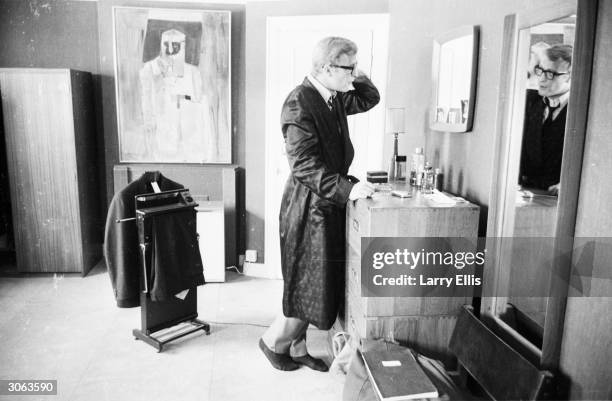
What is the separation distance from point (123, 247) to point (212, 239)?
4.44ft

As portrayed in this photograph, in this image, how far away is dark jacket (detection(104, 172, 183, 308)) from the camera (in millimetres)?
3004

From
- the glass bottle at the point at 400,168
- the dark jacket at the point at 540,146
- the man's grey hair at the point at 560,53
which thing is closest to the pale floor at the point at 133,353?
the glass bottle at the point at 400,168

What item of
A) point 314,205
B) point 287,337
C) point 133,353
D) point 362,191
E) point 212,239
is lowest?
point 133,353

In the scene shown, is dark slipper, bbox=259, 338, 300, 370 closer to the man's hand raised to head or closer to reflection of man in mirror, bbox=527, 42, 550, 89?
the man's hand raised to head

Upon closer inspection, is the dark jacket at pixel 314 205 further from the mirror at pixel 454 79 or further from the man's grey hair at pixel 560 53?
the man's grey hair at pixel 560 53

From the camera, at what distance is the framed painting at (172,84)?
4.41 meters

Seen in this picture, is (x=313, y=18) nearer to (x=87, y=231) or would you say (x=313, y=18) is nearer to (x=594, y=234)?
(x=87, y=231)

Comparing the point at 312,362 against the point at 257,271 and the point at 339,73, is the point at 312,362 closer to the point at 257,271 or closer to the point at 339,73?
the point at 339,73

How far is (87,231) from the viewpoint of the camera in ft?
14.9

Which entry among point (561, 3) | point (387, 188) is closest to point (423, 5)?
point (387, 188)

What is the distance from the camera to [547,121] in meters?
1.85

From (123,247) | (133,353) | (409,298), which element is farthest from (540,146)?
(133,353)

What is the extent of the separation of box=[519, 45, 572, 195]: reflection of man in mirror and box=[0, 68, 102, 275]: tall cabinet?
360 centimetres

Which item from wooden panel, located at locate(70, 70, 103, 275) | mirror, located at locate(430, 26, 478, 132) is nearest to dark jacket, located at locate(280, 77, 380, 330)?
mirror, located at locate(430, 26, 478, 132)
